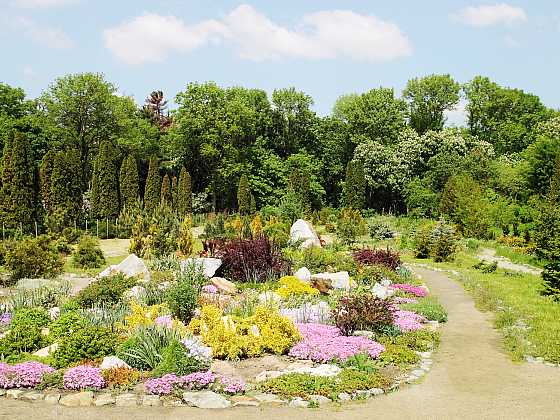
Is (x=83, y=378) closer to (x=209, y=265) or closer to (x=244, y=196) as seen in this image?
(x=209, y=265)

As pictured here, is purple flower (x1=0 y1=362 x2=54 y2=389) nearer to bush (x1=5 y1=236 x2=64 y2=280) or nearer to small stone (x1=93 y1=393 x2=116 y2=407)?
small stone (x1=93 y1=393 x2=116 y2=407)

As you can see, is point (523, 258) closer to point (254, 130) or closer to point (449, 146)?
point (449, 146)

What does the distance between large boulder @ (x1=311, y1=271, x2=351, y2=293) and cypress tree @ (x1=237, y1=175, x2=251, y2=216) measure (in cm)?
2243

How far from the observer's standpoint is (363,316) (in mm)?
9227

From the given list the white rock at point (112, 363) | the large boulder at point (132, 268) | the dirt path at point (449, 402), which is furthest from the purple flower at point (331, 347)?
the large boulder at point (132, 268)

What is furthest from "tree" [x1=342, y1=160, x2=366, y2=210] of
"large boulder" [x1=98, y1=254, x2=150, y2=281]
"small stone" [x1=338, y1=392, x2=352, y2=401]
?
"small stone" [x1=338, y1=392, x2=352, y2=401]

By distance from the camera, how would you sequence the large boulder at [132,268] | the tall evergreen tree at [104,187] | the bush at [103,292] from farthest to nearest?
the tall evergreen tree at [104,187]
the large boulder at [132,268]
the bush at [103,292]

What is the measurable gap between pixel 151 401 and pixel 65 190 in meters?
23.6

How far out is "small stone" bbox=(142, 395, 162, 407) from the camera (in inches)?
248

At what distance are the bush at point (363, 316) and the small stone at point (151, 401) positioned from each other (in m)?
3.62

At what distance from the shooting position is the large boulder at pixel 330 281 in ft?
42.9

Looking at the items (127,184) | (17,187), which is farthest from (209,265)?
(127,184)

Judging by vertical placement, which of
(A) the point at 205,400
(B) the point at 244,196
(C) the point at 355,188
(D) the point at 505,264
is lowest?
(D) the point at 505,264

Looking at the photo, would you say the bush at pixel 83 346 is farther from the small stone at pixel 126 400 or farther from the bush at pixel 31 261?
the bush at pixel 31 261
